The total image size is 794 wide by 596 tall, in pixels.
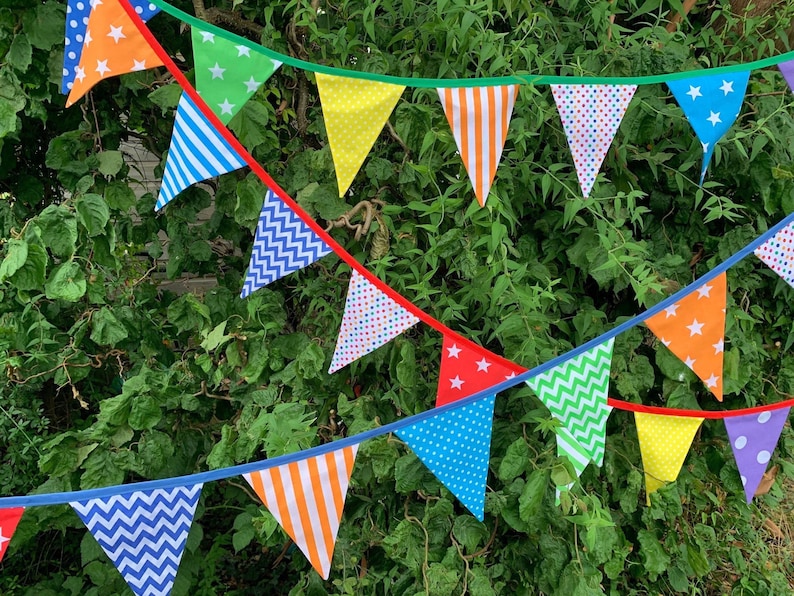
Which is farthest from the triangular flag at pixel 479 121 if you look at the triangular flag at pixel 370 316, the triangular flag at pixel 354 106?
the triangular flag at pixel 370 316

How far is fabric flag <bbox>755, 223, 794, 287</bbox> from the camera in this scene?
148 centimetres

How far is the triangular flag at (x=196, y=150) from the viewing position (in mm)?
1252

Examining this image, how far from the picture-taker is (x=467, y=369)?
152 centimetres

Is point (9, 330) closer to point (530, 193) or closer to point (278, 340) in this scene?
point (278, 340)

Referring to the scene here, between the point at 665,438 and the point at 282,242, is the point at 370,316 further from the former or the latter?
the point at 665,438

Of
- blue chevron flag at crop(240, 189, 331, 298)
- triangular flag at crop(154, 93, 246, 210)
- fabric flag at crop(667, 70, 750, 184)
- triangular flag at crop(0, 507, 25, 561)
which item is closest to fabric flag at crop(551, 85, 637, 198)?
fabric flag at crop(667, 70, 750, 184)

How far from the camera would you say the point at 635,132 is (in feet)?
6.05

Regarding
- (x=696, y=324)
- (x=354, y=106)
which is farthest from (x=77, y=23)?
(x=696, y=324)

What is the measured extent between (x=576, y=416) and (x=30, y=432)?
1758 millimetres

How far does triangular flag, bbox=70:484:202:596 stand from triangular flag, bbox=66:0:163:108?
0.76m

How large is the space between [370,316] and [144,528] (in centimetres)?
65

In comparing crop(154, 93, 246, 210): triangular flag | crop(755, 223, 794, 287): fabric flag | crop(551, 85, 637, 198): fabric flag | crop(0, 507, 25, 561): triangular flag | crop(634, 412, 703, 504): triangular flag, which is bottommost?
crop(634, 412, 703, 504): triangular flag

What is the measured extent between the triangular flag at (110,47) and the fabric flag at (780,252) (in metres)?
1.40

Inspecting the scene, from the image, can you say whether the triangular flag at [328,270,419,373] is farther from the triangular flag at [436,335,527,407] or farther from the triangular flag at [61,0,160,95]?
the triangular flag at [61,0,160,95]
